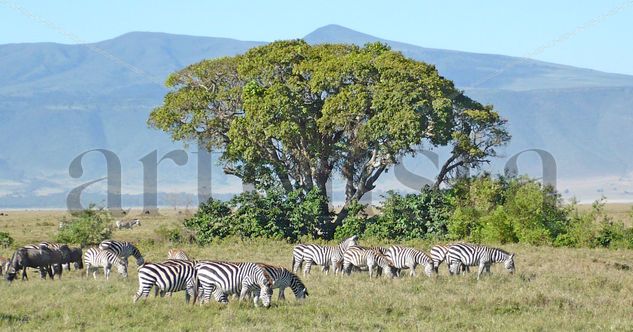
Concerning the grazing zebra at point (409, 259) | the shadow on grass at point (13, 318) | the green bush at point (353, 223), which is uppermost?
the green bush at point (353, 223)

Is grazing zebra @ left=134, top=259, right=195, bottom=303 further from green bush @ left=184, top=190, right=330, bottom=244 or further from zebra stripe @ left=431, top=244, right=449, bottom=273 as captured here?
green bush @ left=184, top=190, right=330, bottom=244

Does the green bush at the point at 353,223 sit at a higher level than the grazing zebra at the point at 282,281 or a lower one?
higher

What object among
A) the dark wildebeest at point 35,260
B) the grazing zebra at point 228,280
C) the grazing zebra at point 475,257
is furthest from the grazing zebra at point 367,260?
the dark wildebeest at point 35,260

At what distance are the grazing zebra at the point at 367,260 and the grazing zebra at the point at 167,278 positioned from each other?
8238 mm

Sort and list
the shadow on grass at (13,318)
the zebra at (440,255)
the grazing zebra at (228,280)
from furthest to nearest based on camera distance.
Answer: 1. the zebra at (440,255)
2. the grazing zebra at (228,280)
3. the shadow on grass at (13,318)

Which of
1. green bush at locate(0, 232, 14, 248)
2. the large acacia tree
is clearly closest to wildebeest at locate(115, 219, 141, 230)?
the large acacia tree

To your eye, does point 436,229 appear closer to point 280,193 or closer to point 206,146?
point 280,193

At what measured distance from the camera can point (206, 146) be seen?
181 feet

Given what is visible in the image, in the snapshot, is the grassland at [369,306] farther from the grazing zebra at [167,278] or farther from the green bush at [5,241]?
the green bush at [5,241]

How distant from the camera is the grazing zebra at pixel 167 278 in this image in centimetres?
2630

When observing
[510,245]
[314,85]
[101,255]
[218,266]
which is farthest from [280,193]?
[218,266]

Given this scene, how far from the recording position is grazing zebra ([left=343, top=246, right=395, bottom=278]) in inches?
1309

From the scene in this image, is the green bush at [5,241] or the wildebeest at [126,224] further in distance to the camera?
the wildebeest at [126,224]

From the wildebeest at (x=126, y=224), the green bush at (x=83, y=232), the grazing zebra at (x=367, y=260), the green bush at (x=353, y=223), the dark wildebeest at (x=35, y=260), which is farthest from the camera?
the wildebeest at (x=126, y=224)
